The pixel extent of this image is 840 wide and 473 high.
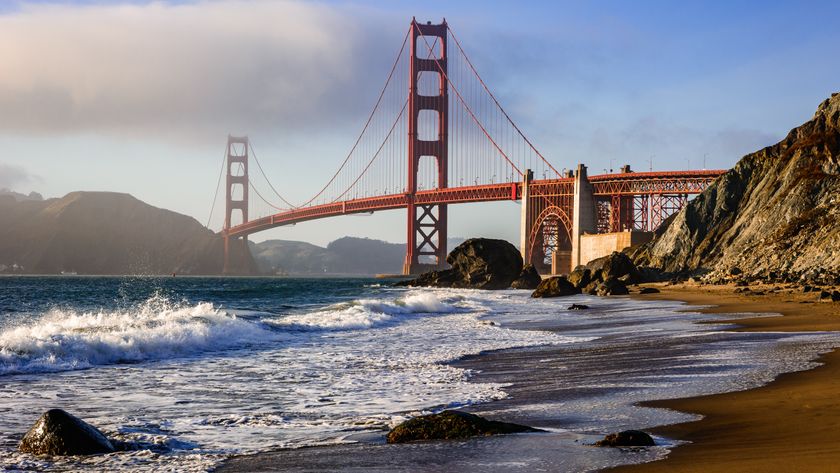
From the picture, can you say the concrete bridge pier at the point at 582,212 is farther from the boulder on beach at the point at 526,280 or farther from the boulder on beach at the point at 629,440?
the boulder on beach at the point at 629,440

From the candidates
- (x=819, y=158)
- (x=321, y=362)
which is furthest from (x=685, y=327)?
(x=819, y=158)

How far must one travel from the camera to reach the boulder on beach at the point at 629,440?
265 inches

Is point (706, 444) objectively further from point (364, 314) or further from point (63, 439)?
point (364, 314)

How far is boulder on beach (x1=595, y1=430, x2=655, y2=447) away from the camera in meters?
6.73

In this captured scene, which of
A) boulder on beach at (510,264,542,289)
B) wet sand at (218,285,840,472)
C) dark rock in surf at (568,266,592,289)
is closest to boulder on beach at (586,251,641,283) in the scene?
dark rock in surf at (568,266,592,289)

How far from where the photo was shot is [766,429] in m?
6.99

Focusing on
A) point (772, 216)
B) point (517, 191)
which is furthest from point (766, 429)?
point (517, 191)

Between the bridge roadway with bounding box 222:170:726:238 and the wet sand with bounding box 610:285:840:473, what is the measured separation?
6483cm

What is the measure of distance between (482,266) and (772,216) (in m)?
23.9

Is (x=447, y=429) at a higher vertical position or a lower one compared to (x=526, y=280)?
lower

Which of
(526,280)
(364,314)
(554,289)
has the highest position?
(526,280)

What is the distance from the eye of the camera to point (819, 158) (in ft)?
160

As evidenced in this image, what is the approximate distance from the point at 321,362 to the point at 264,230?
101794mm

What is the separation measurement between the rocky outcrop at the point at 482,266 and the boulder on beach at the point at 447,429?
191 ft
